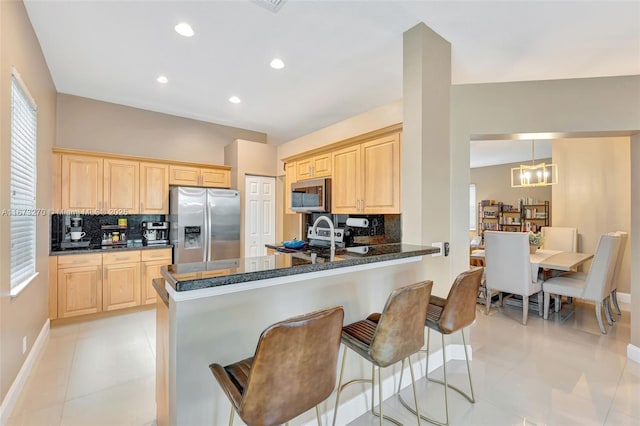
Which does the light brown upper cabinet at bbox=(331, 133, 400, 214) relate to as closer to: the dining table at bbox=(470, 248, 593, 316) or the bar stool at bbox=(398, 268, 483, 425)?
the bar stool at bbox=(398, 268, 483, 425)

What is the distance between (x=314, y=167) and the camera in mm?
4324

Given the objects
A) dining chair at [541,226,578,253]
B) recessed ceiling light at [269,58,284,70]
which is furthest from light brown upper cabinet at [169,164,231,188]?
dining chair at [541,226,578,253]

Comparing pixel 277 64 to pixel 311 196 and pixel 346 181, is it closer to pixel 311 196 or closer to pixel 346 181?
pixel 346 181

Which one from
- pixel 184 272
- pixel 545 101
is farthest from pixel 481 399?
pixel 545 101

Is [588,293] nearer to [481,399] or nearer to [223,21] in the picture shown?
[481,399]

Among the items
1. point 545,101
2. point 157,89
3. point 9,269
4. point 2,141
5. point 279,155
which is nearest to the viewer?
point 2,141

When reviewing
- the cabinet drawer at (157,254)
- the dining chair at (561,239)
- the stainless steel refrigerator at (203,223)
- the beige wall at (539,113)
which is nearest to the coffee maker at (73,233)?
the cabinet drawer at (157,254)

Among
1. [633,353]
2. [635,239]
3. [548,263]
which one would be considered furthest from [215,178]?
[633,353]

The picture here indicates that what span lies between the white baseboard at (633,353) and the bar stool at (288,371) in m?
3.15

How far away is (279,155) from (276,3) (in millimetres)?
3259

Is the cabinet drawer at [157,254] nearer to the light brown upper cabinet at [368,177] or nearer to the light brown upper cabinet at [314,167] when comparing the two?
the light brown upper cabinet at [314,167]

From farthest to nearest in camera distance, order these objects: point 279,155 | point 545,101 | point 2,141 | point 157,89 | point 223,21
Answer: point 279,155, point 157,89, point 545,101, point 223,21, point 2,141

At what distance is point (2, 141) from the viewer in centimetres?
189

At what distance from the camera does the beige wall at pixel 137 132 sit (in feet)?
12.9
